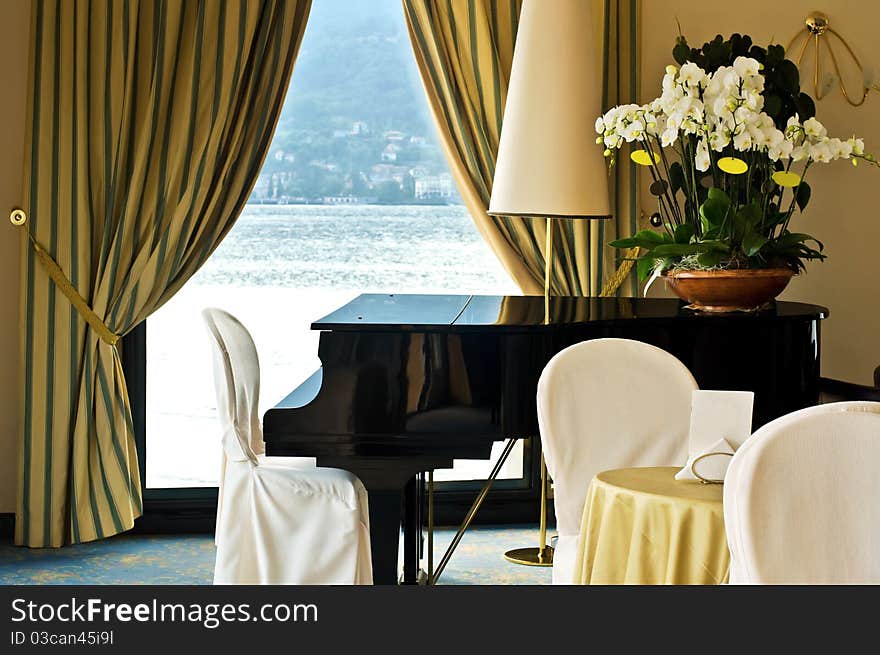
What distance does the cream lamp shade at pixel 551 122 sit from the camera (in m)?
3.83

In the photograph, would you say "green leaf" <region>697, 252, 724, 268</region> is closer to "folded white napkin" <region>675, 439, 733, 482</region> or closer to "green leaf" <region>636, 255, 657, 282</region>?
"green leaf" <region>636, 255, 657, 282</region>

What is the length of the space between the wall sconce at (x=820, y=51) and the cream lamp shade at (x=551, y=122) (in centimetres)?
132

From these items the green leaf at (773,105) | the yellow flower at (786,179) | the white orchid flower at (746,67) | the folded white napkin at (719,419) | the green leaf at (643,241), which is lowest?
the folded white napkin at (719,419)

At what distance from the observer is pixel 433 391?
328 cm

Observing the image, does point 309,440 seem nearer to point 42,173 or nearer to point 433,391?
point 433,391

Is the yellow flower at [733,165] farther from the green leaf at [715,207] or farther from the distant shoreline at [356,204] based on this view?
the distant shoreline at [356,204]

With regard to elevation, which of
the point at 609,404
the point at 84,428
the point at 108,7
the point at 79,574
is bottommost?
the point at 79,574

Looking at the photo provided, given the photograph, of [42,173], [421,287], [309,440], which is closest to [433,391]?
[309,440]

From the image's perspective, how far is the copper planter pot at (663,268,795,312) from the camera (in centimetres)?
357


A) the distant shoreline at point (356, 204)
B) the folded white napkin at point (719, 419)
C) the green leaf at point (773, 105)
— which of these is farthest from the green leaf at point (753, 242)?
the distant shoreline at point (356, 204)

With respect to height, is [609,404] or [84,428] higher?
[609,404]

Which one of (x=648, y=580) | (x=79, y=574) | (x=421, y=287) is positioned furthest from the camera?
(x=421, y=287)

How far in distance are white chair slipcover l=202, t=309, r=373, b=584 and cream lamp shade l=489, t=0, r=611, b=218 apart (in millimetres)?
1108
